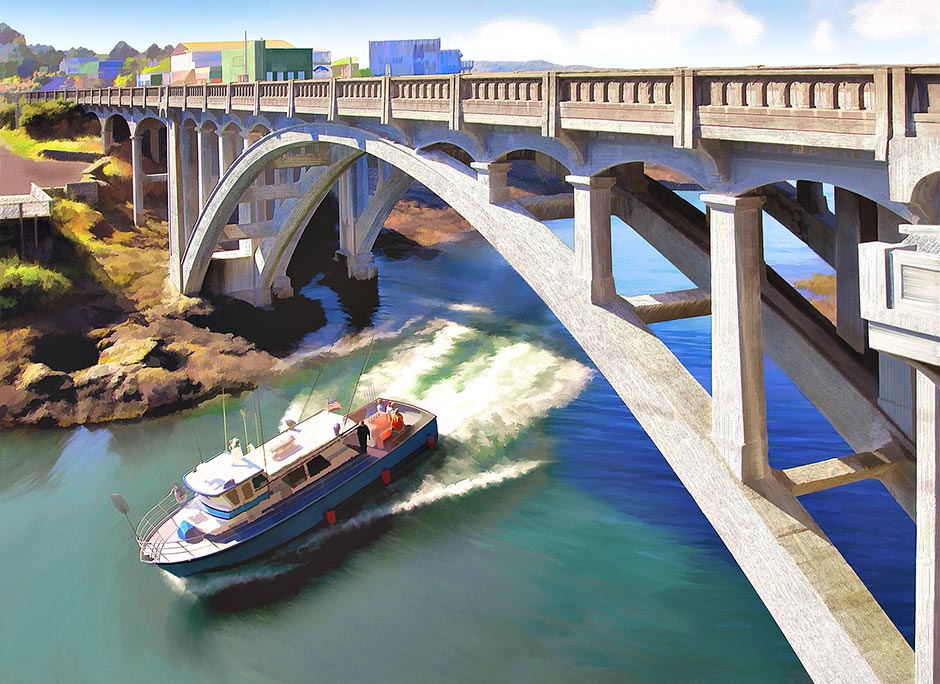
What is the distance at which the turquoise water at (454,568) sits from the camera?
1666cm

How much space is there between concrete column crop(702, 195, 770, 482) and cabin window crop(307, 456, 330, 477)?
12795 mm

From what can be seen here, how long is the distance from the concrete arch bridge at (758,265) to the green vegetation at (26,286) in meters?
18.7

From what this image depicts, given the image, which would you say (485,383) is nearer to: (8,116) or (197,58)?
(197,58)

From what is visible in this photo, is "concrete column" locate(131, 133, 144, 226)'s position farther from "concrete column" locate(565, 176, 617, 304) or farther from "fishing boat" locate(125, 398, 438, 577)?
"concrete column" locate(565, 176, 617, 304)

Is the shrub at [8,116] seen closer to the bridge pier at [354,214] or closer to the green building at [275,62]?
the bridge pier at [354,214]

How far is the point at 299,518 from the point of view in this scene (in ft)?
69.5

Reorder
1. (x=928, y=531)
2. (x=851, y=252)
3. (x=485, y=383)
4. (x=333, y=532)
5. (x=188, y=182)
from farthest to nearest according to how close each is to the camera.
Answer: (x=188, y=182), (x=485, y=383), (x=333, y=532), (x=851, y=252), (x=928, y=531)

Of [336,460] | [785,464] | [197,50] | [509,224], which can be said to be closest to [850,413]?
[509,224]

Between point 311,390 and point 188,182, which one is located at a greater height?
point 188,182

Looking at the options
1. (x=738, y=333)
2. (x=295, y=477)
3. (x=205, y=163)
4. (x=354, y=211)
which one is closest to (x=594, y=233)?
(x=738, y=333)

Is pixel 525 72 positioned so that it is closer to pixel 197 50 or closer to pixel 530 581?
pixel 530 581

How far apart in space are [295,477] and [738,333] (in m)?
13.4

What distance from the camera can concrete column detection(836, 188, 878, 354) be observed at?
12016mm

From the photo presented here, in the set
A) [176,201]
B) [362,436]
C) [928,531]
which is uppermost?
[176,201]
